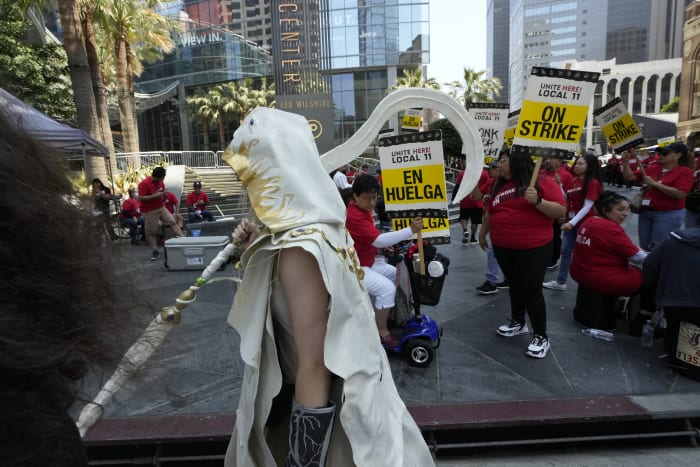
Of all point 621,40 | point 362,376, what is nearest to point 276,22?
point 362,376

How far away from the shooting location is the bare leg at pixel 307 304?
1.23m

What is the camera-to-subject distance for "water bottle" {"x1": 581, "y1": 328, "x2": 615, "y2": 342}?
4.43m

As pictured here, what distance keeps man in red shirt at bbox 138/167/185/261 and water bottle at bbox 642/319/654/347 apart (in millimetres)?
8034

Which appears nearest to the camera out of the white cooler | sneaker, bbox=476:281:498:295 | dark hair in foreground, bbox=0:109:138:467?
dark hair in foreground, bbox=0:109:138:467

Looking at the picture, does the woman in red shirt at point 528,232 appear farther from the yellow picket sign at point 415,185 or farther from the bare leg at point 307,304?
the bare leg at point 307,304

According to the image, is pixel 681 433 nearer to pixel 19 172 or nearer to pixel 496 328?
pixel 496 328

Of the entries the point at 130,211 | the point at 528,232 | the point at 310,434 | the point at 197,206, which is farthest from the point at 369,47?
the point at 310,434

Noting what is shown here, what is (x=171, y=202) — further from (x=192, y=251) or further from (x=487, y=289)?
(x=487, y=289)

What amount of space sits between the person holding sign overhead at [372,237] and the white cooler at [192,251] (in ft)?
14.1

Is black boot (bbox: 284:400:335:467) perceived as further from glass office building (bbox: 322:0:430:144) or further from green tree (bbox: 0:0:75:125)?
glass office building (bbox: 322:0:430:144)

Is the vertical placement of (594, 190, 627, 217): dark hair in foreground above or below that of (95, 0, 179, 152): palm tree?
below

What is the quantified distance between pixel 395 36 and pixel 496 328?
38.6 m

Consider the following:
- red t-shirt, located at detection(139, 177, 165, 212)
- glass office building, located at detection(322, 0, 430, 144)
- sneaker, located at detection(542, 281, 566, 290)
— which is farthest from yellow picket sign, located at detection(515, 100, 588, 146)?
glass office building, located at detection(322, 0, 430, 144)

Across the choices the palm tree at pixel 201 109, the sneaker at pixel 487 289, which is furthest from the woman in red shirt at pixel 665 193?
the palm tree at pixel 201 109
